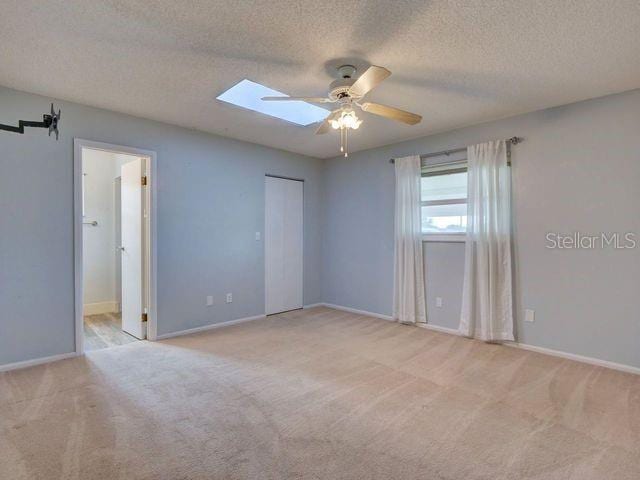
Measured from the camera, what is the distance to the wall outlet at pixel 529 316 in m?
3.49

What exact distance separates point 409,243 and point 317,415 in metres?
2.69

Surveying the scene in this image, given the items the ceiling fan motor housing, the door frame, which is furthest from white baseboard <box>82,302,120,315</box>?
the ceiling fan motor housing

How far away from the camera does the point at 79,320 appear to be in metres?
3.25

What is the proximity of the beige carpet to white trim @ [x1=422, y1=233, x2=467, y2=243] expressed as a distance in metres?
1.28

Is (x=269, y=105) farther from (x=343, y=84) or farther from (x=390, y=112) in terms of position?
(x=390, y=112)

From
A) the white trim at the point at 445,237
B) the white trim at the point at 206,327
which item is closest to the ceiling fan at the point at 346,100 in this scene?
the white trim at the point at 445,237

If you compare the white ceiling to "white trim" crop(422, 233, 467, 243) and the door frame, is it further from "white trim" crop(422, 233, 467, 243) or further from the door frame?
"white trim" crop(422, 233, 467, 243)

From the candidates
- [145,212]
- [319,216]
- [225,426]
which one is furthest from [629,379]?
[145,212]

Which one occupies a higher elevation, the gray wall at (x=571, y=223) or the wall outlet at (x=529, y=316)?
the gray wall at (x=571, y=223)

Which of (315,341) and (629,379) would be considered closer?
(629,379)

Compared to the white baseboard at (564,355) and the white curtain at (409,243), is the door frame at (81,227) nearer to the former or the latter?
the white curtain at (409,243)

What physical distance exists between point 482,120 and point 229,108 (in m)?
2.74

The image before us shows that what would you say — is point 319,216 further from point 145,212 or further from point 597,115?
point 597,115
